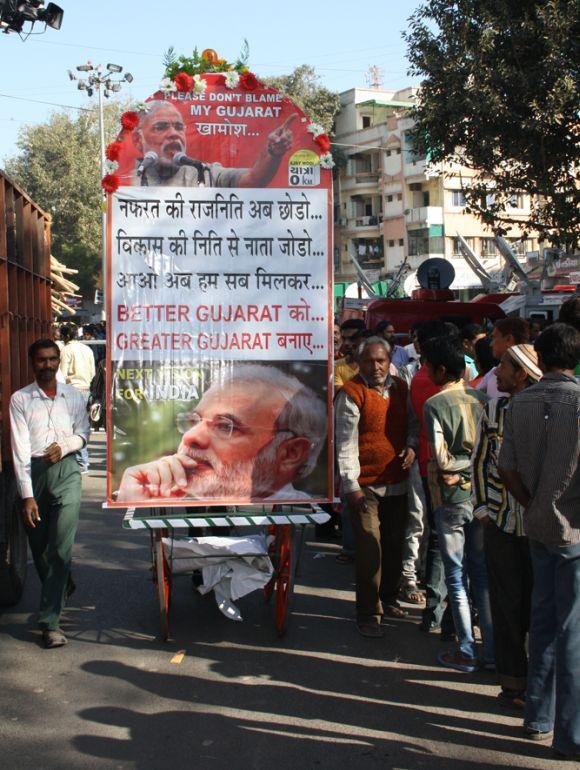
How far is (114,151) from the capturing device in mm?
Result: 6301

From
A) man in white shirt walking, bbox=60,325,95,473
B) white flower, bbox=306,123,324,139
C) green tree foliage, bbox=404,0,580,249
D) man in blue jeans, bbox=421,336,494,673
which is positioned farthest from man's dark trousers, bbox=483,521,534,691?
green tree foliage, bbox=404,0,580,249

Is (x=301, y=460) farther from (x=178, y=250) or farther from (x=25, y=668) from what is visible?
(x=25, y=668)

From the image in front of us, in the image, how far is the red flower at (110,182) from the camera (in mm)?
6330

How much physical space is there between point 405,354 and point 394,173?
52.7 m

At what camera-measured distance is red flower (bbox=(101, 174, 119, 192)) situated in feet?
20.8

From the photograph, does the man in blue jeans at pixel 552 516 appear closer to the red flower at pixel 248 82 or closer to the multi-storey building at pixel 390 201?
the red flower at pixel 248 82

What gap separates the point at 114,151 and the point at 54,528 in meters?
2.35

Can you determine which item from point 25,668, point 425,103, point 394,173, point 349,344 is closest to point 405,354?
point 349,344

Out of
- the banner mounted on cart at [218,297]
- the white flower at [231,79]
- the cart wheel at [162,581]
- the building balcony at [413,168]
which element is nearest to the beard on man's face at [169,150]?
the banner mounted on cart at [218,297]

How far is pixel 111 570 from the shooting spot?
864 centimetres

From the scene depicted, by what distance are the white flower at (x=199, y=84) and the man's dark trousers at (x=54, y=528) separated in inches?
95.3

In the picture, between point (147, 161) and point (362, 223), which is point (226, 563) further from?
point (362, 223)

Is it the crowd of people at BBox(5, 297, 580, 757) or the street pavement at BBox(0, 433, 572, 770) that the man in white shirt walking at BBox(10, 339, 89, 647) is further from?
the street pavement at BBox(0, 433, 572, 770)

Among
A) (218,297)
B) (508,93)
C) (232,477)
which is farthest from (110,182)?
(508,93)
